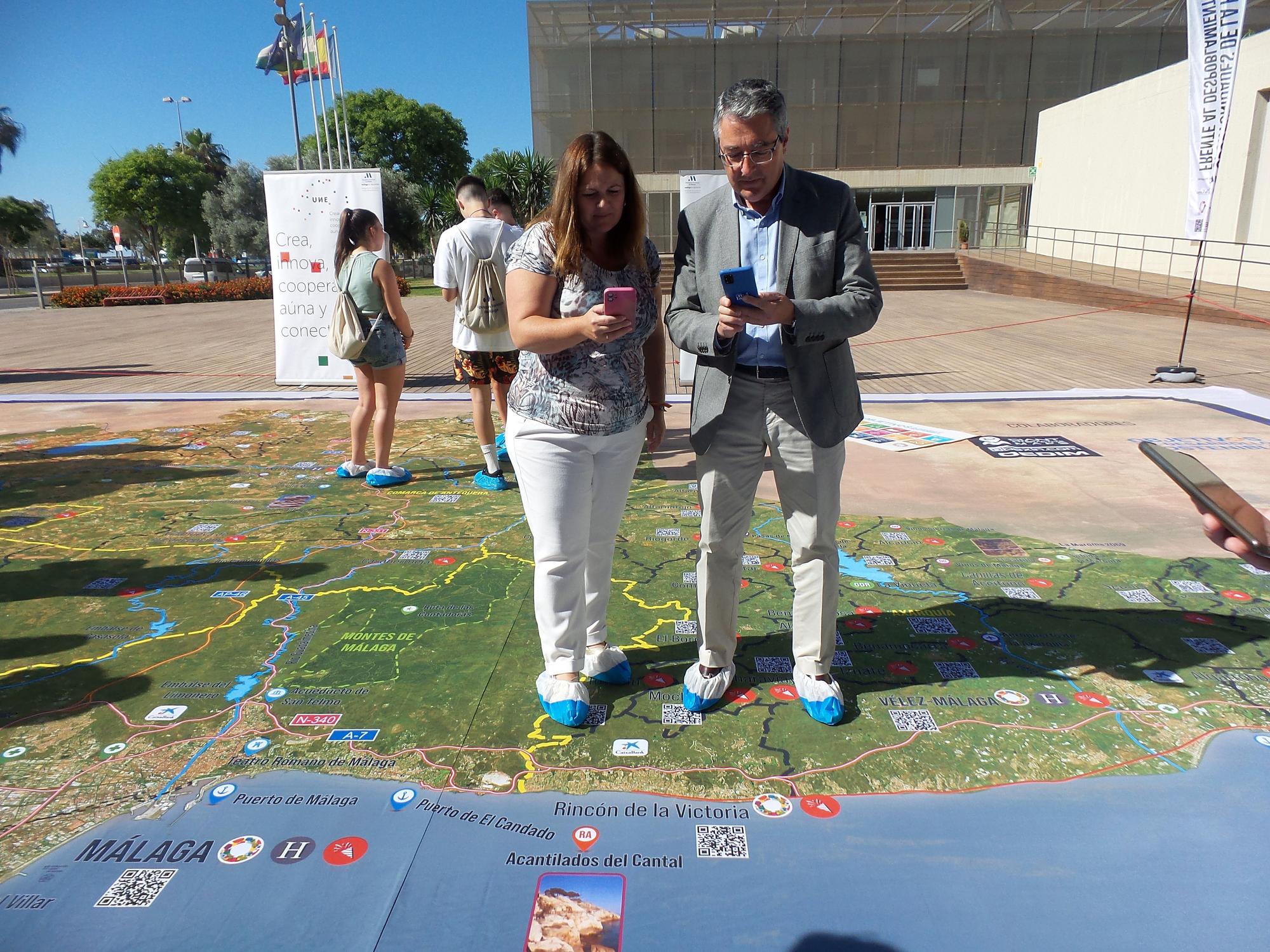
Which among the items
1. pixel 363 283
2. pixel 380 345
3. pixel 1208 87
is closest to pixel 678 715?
pixel 380 345

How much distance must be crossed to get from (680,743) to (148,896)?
1.37 m

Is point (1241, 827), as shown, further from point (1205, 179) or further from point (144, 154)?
point (144, 154)

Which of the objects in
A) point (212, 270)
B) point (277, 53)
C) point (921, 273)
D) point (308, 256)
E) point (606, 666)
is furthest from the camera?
point (212, 270)

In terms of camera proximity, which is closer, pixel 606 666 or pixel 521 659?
pixel 606 666

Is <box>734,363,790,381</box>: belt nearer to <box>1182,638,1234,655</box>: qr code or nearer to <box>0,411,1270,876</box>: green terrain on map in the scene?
<box>0,411,1270,876</box>: green terrain on map

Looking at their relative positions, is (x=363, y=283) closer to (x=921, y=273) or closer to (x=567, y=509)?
(x=567, y=509)

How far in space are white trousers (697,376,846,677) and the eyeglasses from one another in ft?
1.99

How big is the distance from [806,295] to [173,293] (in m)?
28.9

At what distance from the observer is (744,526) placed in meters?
2.51

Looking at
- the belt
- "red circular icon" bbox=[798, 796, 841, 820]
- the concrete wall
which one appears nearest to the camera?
"red circular icon" bbox=[798, 796, 841, 820]

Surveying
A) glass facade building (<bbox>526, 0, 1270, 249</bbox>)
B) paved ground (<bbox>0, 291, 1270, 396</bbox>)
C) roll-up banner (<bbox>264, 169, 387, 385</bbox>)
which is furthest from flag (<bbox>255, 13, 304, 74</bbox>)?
glass facade building (<bbox>526, 0, 1270, 249</bbox>)

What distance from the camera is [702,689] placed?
8.40 ft

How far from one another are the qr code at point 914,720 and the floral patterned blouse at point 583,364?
1.23m

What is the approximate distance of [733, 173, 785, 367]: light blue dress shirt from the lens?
229 cm
